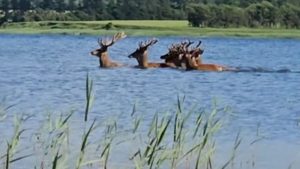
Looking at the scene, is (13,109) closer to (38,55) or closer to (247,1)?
(38,55)

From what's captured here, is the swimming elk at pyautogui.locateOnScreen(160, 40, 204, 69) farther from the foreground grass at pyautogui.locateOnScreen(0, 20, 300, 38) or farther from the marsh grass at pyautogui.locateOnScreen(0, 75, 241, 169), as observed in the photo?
the foreground grass at pyautogui.locateOnScreen(0, 20, 300, 38)

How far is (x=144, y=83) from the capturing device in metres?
30.1

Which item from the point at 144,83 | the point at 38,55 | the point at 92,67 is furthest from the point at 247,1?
the point at 144,83

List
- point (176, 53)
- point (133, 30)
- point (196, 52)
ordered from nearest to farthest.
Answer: point (196, 52) → point (176, 53) → point (133, 30)

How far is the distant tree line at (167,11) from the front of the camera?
102000 millimetres

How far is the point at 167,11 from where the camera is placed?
11512 centimetres

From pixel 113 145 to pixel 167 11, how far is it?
99.9 meters

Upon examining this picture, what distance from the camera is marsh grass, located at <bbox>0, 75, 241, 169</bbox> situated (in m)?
11.6

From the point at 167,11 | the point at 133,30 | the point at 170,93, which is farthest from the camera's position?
the point at 167,11

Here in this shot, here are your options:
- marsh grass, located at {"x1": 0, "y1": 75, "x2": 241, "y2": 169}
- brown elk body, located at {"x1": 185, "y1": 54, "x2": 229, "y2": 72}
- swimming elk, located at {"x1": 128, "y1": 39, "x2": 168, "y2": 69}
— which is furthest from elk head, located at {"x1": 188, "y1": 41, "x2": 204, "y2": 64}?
marsh grass, located at {"x1": 0, "y1": 75, "x2": 241, "y2": 169}

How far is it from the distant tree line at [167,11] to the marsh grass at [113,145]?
83.6 m

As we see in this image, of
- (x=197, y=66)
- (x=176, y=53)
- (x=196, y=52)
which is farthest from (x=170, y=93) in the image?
(x=197, y=66)

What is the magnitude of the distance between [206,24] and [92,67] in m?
63.8

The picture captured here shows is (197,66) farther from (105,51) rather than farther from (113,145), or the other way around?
(113,145)
